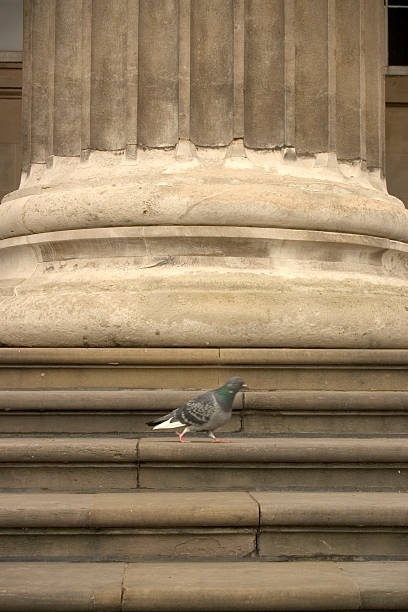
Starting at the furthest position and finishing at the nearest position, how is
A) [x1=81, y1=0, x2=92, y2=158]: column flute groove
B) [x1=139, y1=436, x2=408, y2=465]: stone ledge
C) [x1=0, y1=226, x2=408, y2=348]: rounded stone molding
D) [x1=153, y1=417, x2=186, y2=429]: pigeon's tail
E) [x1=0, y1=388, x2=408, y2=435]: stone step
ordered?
[x1=81, y1=0, x2=92, y2=158]: column flute groove
[x1=0, y1=226, x2=408, y2=348]: rounded stone molding
[x1=0, y1=388, x2=408, y2=435]: stone step
[x1=153, y1=417, x2=186, y2=429]: pigeon's tail
[x1=139, y1=436, x2=408, y2=465]: stone ledge

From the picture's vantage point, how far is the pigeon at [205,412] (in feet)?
14.9

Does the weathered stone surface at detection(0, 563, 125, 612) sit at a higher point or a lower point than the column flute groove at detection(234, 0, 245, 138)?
lower

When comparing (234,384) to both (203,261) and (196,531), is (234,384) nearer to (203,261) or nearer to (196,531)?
(196,531)

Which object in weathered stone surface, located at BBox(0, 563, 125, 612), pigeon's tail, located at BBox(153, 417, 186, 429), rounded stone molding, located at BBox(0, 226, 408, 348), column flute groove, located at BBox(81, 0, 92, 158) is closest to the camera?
weathered stone surface, located at BBox(0, 563, 125, 612)

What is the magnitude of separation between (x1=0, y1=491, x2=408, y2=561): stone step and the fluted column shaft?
3.71 m

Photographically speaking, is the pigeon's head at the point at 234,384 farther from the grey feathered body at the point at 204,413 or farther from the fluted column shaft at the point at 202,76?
the fluted column shaft at the point at 202,76

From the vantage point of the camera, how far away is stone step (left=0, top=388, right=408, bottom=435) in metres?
4.99

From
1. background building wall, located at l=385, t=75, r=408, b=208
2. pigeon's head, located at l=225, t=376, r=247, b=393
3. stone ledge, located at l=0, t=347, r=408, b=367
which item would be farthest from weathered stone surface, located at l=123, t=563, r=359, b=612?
background building wall, located at l=385, t=75, r=408, b=208

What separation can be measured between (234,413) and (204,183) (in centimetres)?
227

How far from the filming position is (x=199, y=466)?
448 cm

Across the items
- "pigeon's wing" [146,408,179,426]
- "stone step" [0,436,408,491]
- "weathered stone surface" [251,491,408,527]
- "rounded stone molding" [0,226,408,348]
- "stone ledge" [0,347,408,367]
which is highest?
"rounded stone molding" [0,226,408,348]

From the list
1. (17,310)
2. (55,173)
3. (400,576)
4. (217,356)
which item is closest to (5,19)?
(55,173)

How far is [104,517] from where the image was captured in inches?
153

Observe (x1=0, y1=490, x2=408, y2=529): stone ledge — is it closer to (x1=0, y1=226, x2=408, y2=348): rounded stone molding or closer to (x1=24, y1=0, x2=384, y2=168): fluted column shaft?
(x1=0, y1=226, x2=408, y2=348): rounded stone molding
